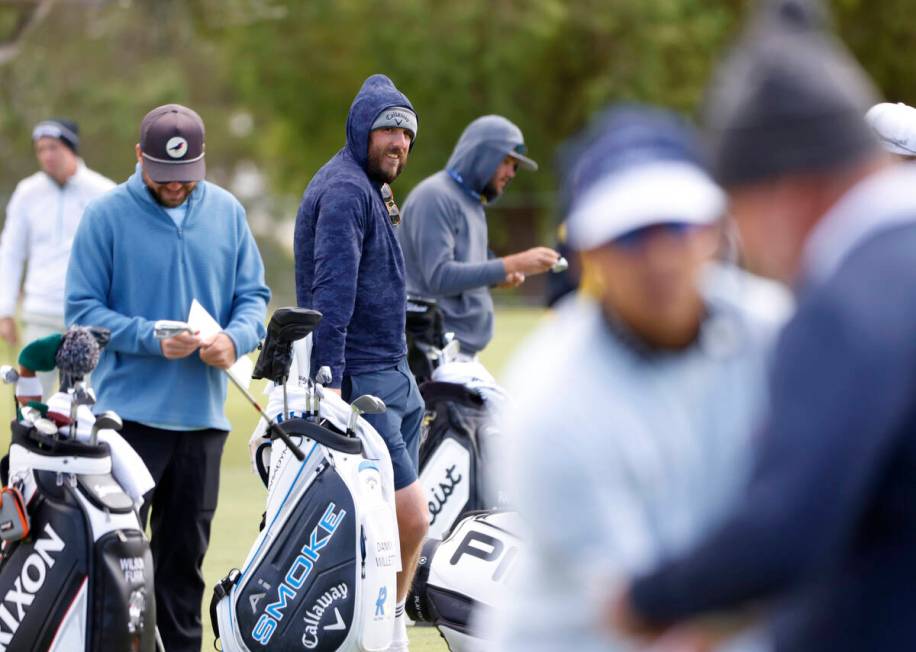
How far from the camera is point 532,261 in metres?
7.45

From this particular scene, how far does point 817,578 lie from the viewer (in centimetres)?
208

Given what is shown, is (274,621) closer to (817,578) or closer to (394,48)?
(817,578)

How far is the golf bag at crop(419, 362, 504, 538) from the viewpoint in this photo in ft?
23.8

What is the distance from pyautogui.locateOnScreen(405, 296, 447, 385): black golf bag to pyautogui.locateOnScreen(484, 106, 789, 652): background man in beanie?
518 cm

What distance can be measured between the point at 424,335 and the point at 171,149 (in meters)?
2.23

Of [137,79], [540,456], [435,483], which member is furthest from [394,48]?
[540,456]

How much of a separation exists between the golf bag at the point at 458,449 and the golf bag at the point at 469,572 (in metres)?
1.27

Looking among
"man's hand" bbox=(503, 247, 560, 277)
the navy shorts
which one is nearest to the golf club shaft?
the navy shorts

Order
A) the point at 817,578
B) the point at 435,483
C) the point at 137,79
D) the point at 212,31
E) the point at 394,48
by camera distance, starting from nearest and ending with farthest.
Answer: the point at 817,578 → the point at 435,483 → the point at 212,31 → the point at 394,48 → the point at 137,79

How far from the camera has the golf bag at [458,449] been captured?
726 cm

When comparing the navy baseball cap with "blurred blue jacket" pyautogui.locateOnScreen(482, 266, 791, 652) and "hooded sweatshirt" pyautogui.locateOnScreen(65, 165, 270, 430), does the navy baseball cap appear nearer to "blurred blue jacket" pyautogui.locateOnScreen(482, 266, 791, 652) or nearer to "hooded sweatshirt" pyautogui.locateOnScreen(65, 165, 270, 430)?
"blurred blue jacket" pyautogui.locateOnScreen(482, 266, 791, 652)

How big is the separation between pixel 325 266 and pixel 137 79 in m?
42.3

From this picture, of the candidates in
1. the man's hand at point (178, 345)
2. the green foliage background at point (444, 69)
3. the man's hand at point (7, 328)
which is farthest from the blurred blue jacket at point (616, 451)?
the green foliage background at point (444, 69)

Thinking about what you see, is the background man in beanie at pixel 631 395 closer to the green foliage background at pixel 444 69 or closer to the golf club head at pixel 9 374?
the golf club head at pixel 9 374
